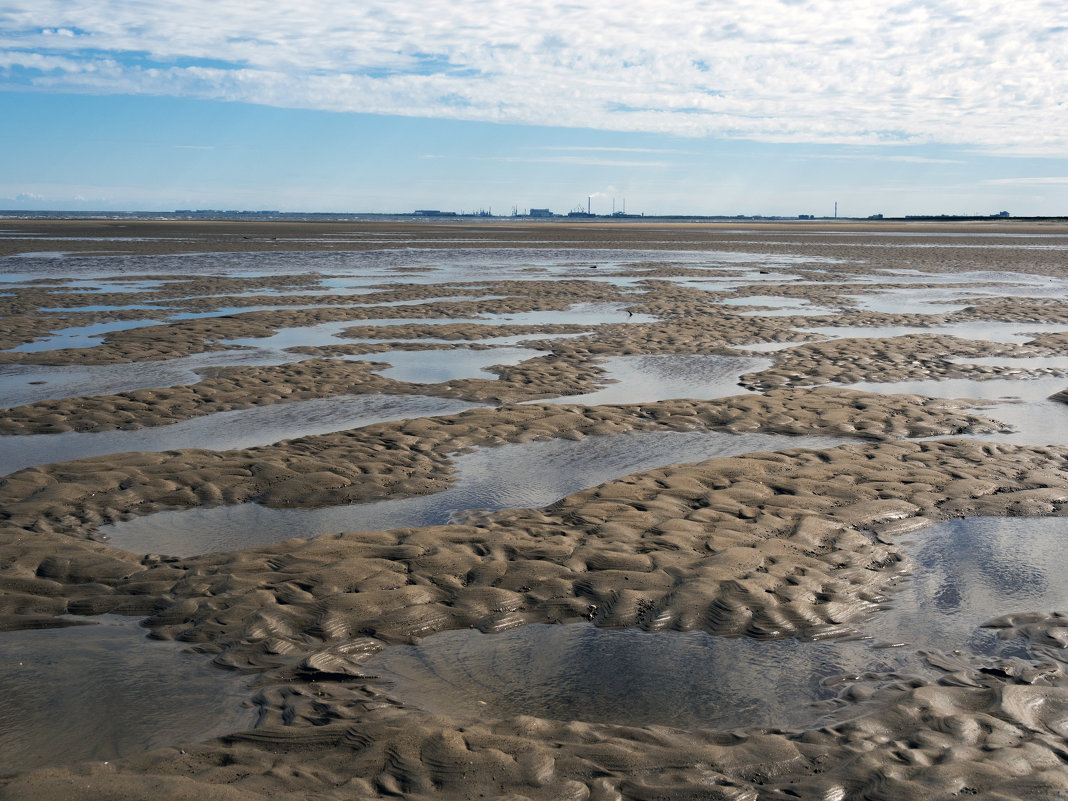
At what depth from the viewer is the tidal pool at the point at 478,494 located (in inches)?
303

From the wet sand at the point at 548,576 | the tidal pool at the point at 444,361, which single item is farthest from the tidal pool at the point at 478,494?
the tidal pool at the point at 444,361

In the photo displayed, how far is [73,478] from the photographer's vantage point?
29.5ft

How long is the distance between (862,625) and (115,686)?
5014mm

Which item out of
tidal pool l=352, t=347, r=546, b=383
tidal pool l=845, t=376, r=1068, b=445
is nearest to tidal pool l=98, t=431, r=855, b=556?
tidal pool l=845, t=376, r=1068, b=445

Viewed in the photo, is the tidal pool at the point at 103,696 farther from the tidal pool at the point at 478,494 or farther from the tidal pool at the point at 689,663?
the tidal pool at the point at 478,494

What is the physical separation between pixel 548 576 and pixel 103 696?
3177 mm

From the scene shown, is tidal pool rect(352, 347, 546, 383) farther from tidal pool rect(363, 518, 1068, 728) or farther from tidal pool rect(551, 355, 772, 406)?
tidal pool rect(363, 518, 1068, 728)

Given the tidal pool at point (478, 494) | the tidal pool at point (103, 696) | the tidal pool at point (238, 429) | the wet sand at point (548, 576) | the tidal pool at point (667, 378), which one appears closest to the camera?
the wet sand at point (548, 576)

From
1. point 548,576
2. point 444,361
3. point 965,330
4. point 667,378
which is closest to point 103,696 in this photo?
point 548,576

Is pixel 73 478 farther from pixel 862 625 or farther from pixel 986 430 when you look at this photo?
pixel 986 430

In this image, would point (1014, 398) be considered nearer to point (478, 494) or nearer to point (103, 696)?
point (478, 494)

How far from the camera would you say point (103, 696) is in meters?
5.05

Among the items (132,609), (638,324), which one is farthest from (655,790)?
(638,324)

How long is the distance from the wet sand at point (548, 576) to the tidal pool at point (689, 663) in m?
0.12
